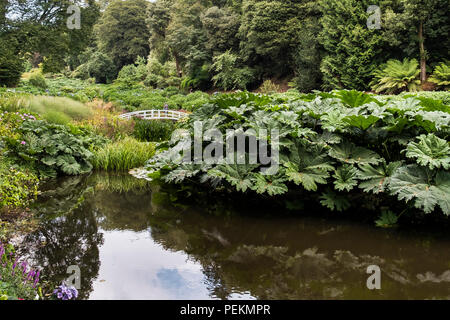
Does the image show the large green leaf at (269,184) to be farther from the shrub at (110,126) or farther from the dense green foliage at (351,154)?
the shrub at (110,126)

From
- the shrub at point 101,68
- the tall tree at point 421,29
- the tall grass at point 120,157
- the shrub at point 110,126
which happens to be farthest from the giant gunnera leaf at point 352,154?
the shrub at point 101,68

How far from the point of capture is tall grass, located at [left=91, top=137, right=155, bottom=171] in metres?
6.77

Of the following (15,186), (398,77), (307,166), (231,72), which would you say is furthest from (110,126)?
(231,72)

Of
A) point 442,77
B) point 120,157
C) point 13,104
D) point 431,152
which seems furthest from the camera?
point 442,77

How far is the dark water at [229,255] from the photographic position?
2.40 meters

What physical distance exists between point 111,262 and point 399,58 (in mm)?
17590

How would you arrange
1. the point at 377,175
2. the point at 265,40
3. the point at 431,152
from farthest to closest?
the point at 265,40
the point at 377,175
the point at 431,152

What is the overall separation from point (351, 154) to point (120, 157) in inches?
179

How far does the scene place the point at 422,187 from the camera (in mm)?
3039

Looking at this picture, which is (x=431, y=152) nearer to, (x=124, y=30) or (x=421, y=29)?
(x=421, y=29)

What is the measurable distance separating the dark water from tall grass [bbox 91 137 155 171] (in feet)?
8.31

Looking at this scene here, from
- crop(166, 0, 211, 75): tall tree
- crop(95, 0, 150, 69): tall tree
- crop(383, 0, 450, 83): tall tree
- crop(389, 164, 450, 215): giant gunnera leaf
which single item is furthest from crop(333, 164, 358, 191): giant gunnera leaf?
crop(95, 0, 150, 69): tall tree

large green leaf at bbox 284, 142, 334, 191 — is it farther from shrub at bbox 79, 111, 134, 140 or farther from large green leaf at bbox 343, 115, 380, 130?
shrub at bbox 79, 111, 134, 140

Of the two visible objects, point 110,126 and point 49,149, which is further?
point 110,126
